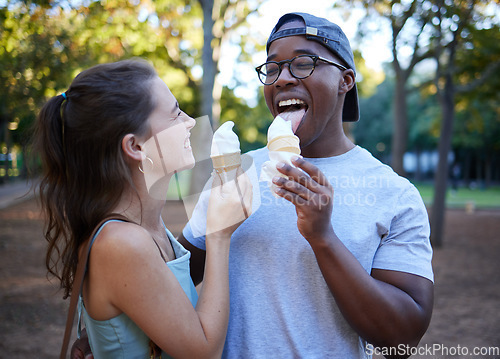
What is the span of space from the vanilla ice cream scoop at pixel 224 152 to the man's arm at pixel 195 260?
1.64 ft

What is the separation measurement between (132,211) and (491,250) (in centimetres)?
1165

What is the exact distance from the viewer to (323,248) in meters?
1.72

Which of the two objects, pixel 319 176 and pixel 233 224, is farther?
pixel 233 224

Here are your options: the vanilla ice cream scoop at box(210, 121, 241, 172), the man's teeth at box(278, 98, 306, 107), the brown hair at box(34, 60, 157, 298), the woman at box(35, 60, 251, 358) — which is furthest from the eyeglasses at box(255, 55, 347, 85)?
the brown hair at box(34, 60, 157, 298)

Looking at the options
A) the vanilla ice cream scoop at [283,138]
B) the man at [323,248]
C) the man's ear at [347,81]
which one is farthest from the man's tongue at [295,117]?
the man's ear at [347,81]

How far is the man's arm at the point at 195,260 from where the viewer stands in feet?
7.45

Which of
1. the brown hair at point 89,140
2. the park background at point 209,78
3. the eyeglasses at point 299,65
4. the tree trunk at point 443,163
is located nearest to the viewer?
the brown hair at point 89,140

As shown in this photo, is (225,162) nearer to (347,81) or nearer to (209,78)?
(347,81)

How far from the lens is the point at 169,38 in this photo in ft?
69.1

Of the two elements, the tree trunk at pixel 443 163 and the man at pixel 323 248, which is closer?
the man at pixel 323 248

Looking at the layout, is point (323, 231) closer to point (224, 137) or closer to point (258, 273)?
point (258, 273)

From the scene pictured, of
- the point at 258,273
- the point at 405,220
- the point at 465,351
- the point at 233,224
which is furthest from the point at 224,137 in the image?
the point at 465,351

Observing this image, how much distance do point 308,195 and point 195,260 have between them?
2.92 ft

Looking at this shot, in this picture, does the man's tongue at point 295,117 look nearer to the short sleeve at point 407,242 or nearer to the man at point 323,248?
the man at point 323,248
